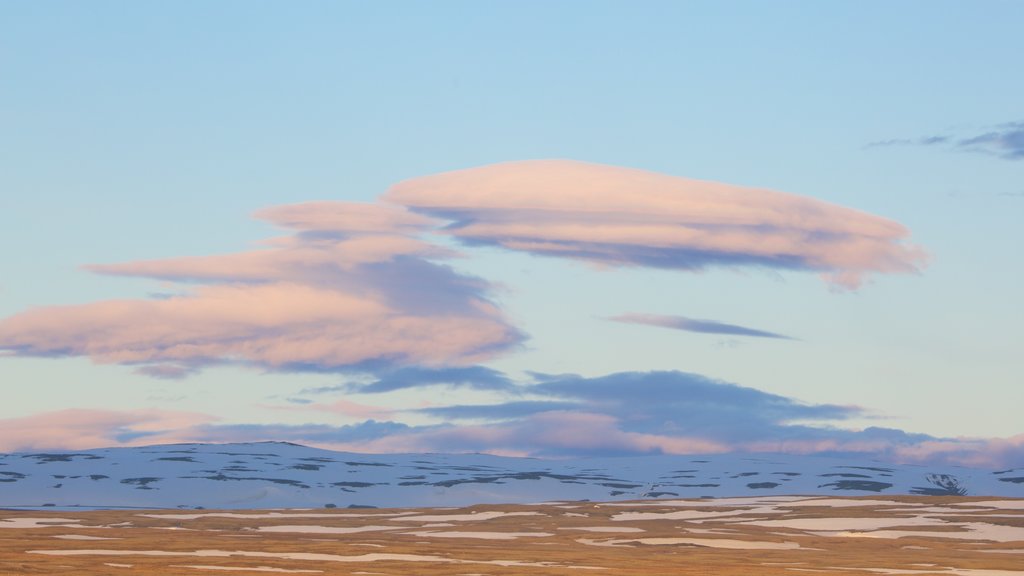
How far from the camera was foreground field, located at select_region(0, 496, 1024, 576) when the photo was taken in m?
89.7

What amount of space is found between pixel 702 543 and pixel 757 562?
18.4 meters

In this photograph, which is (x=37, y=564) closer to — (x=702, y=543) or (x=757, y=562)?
(x=757, y=562)

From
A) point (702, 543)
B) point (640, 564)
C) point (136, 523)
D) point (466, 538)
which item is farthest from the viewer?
point (136, 523)

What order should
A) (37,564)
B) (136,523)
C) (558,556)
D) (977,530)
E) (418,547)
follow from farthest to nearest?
1. (136,523)
2. (977,530)
3. (418,547)
4. (558,556)
5. (37,564)

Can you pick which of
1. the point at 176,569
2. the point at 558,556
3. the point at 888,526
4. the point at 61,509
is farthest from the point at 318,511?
the point at 176,569

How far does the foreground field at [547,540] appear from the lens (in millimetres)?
89688

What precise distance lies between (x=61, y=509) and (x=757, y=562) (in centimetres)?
12311

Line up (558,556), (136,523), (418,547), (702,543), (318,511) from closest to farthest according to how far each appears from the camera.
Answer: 1. (558,556)
2. (418,547)
3. (702,543)
4. (136,523)
5. (318,511)

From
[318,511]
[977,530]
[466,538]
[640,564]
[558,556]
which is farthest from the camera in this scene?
[318,511]

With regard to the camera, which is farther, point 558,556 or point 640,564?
point 558,556

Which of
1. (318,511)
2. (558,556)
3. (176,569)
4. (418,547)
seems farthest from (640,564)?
(318,511)

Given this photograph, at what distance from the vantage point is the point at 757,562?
322 ft

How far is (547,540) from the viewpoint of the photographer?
123m

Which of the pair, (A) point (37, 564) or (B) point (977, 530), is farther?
(B) point (977, 530)
